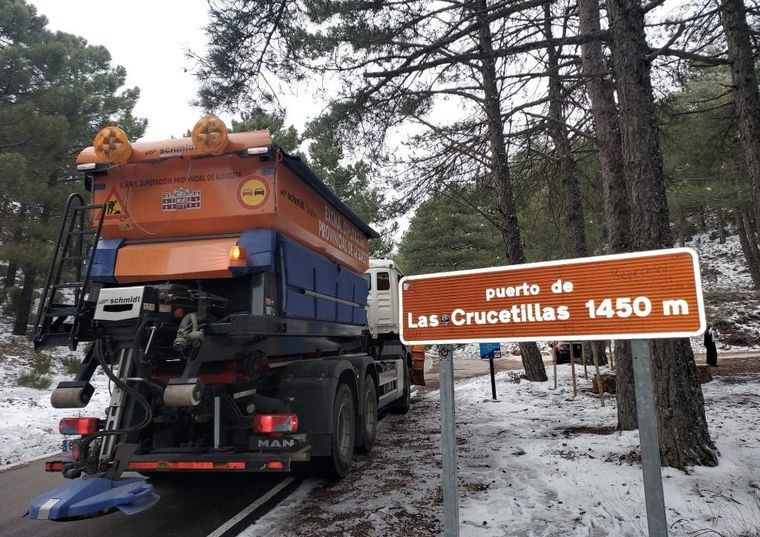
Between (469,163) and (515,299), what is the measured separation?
885 centimetres

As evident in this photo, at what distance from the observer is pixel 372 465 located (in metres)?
5.59

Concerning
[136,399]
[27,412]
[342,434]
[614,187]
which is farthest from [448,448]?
[27,412]

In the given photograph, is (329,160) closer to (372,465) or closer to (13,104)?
(13,104)

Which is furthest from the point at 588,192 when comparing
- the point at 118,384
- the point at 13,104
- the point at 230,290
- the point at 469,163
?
the point at 13,104

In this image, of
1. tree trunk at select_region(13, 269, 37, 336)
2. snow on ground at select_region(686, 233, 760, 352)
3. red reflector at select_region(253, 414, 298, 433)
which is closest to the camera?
red reflector at select_region(253, 414, 298, 433)

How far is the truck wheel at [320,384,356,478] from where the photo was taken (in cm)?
495

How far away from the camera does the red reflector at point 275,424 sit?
4211 mm

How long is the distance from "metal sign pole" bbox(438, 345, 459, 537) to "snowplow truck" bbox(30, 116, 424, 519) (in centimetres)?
193

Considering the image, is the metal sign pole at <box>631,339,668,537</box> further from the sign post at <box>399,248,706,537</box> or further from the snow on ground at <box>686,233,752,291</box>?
the snow on ground at <box>686,233,752,291</box>

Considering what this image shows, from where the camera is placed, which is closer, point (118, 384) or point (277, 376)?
point (118, 384)

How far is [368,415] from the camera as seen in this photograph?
6.35m

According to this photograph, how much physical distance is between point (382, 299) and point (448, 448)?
695 cm

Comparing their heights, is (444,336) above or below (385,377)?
above

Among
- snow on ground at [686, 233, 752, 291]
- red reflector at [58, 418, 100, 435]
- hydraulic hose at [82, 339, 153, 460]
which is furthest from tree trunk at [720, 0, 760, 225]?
snow on ground at [686, 233, 752, 291]
